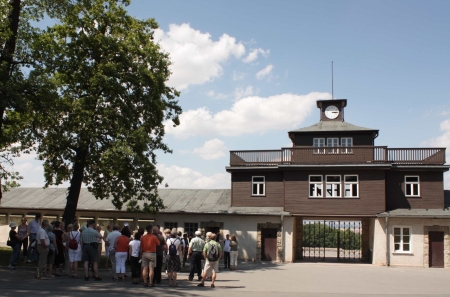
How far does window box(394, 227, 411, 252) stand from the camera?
2833 centimetres

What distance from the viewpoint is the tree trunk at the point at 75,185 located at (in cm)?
2286

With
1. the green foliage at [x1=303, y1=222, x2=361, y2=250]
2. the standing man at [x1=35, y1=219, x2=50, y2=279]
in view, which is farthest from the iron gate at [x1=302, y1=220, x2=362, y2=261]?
the standing man at [x1=35, y1=219, x2=50, y2=279]

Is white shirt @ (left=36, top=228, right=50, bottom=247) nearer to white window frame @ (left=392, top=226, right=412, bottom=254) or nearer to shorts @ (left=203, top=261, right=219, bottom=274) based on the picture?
shorts @ (left=203, top=261, right=219, bottom=274)

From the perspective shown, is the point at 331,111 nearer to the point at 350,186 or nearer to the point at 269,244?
the point at 350,186

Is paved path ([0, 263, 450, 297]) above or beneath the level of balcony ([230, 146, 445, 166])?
beneath

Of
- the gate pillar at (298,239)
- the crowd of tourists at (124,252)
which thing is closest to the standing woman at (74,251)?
the crowd of tourists at (124,252)

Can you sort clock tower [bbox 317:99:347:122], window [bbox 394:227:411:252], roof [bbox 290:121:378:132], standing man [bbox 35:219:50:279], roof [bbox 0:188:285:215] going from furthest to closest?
clock tower [bbox 317:99:347:122], roof [bbox 290:121:378:132], roof [bbox 0:188:285:215], window [bbox 394:227:411:252], standing man [bbox 35:219:50:279]

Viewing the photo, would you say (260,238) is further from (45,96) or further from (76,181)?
(45,96)

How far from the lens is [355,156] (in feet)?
97.9

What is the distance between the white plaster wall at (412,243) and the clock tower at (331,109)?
29.4 feet

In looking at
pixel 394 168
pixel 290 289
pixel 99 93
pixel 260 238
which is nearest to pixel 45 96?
pixel 99 93

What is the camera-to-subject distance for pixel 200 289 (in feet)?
44.8

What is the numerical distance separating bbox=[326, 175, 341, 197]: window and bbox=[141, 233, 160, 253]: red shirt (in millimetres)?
18316

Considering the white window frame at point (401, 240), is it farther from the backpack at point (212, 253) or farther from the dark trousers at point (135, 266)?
the dark trousers at point (135, 266)
